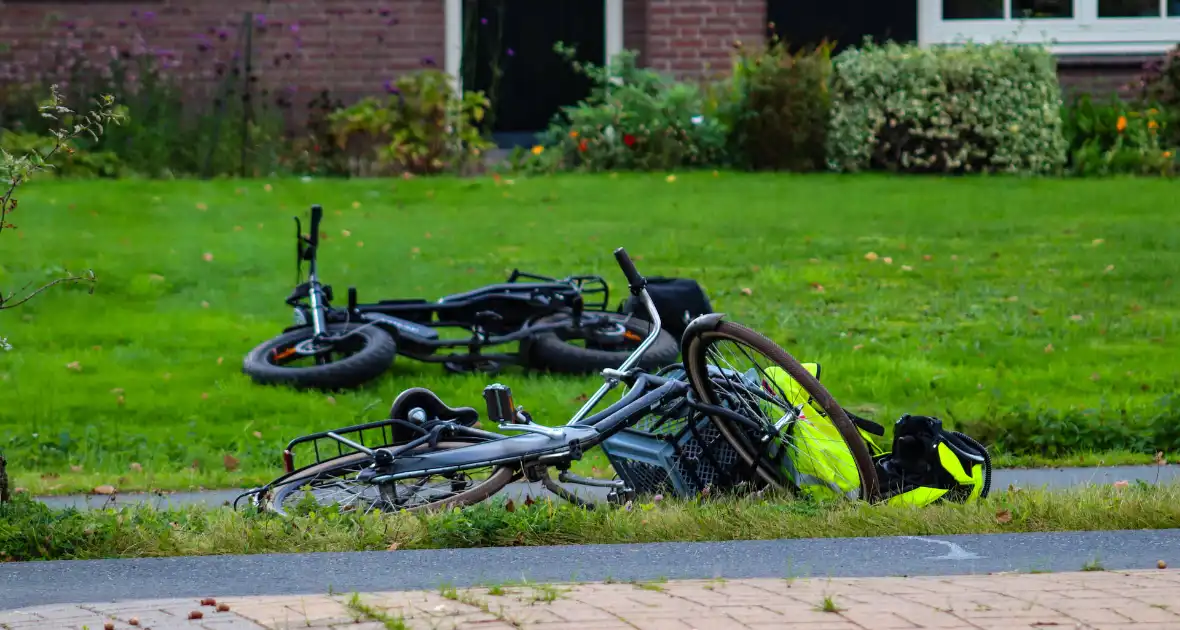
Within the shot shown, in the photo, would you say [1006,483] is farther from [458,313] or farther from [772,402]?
[458,313]

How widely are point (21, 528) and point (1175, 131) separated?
14727 millimetres

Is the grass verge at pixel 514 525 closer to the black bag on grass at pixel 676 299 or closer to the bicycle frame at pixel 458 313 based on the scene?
the black bag on grass at pixel 676 299

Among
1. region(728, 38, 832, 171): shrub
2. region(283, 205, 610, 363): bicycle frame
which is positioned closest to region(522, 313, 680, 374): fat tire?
region(283, 205, 610, 363): bicycle frame

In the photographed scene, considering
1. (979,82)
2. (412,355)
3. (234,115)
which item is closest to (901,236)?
(979,82)

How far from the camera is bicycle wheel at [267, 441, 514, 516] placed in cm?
643

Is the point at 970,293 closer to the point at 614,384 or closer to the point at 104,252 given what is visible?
the point at 614,384

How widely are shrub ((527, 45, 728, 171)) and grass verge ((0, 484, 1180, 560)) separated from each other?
36.7ft

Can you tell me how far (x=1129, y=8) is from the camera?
67.2 feet

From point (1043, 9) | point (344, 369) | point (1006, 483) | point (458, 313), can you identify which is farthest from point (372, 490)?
point (1043, 9)

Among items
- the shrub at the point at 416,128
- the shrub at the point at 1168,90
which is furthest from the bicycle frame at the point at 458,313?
the shrub at the point at 1168,90

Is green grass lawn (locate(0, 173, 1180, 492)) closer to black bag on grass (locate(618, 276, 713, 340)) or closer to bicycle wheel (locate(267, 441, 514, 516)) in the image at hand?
black bag on grass (locate(618, 276, 713, 340))

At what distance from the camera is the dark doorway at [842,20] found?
21.8 meters

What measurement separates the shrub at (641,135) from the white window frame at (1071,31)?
3.77 m

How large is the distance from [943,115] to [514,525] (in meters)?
11.9
